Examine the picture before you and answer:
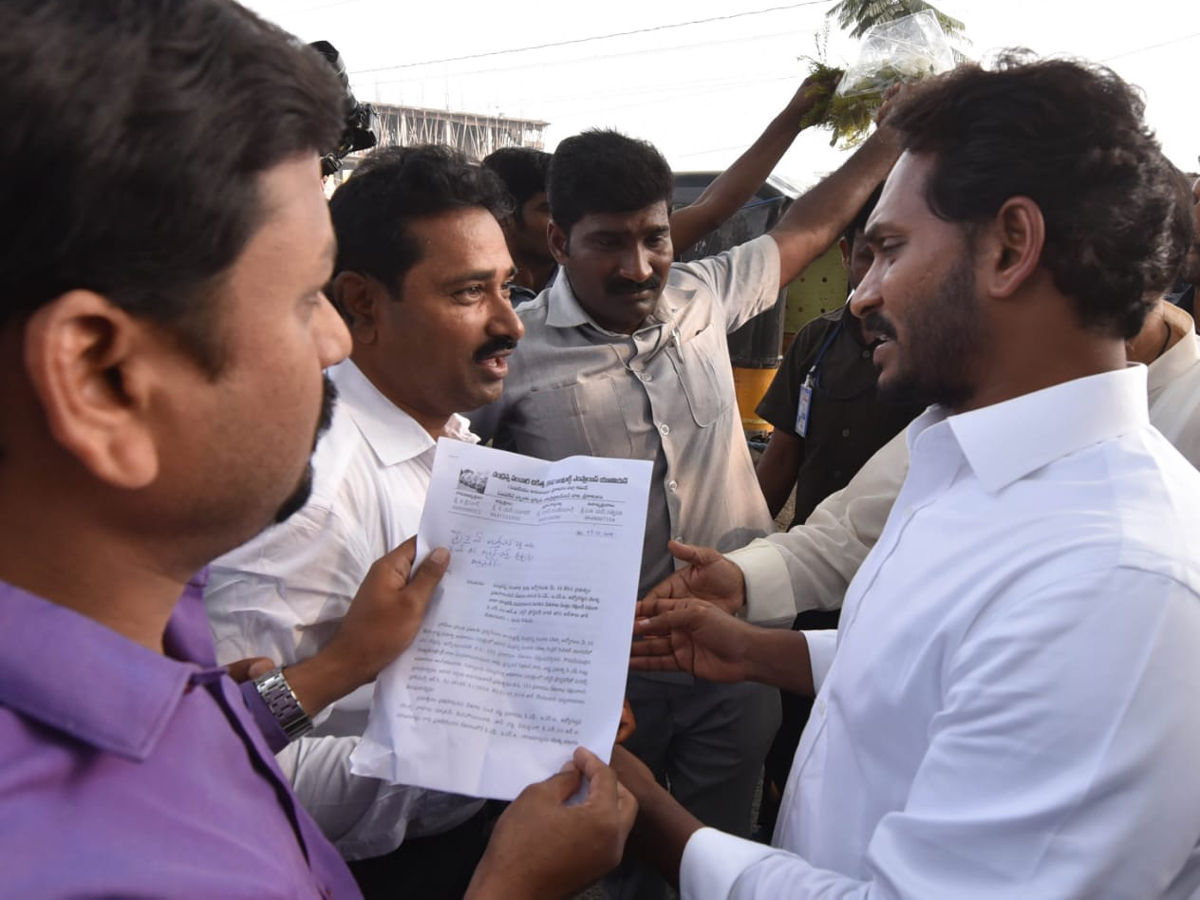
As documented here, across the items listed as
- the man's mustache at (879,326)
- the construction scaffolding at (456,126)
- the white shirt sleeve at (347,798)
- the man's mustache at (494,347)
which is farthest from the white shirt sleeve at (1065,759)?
the construction scaffolding at (456,126)

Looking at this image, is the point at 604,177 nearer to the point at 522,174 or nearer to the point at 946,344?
the point at 522,174

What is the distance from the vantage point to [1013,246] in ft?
4.46

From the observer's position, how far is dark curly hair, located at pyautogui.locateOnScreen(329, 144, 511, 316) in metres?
2.02

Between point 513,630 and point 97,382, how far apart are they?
0.79m

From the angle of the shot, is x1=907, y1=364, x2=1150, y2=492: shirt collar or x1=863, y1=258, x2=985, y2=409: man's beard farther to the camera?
x1=863, y1=258, x2=985, y2=409: man's beard

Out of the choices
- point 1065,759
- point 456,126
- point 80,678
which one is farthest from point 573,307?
point 456,126

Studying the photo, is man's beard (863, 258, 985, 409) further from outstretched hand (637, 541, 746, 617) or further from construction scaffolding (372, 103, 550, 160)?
construction scaffolding (372, 103, 550, 160)

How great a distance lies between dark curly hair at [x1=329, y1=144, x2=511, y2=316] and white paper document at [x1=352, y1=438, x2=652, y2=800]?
2.47 feet

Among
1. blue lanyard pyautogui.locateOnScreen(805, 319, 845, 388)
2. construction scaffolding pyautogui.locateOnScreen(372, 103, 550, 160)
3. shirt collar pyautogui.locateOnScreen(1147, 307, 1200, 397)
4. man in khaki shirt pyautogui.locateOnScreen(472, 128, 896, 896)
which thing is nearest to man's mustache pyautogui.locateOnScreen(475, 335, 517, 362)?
man in khaki shirt pyautogui.locateOnScreen(472, 128, 896, 896)

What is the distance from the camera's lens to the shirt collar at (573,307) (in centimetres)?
287

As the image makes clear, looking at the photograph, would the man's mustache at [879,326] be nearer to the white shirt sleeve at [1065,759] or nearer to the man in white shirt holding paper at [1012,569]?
the man in white shirt holding paper at [1012,569]

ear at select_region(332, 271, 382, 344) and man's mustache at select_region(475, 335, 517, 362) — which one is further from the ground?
ear at select_region(332, 271, 382, 344)

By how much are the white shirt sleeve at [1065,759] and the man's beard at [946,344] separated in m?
0.49

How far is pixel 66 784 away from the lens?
0.70 meters
